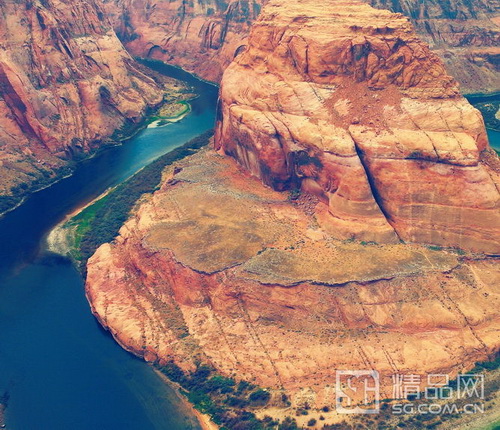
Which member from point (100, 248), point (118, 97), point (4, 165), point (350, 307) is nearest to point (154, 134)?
point (118, 97)

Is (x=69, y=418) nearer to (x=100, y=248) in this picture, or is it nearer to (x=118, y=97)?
(x=100, y=248)

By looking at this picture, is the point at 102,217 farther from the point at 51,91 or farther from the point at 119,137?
the point at 51,91

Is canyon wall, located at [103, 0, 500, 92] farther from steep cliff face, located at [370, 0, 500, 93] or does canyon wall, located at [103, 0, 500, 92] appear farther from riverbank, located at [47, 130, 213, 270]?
riverbank, located at [47, 130, 213, 270]

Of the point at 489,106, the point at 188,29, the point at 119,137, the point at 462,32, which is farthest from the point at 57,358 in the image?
the point at 462,32

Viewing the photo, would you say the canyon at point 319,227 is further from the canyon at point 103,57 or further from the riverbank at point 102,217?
the canyon at point 103,57

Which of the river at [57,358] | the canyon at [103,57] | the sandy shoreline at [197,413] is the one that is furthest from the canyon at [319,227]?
the canyon at [103,57]
